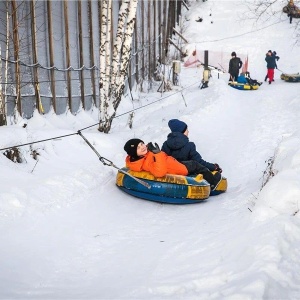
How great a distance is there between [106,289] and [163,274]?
54 centimetres

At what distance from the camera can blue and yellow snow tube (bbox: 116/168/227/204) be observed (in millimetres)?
5891

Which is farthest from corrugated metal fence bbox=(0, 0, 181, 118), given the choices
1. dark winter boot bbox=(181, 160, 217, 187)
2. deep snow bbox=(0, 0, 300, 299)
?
dark winter boot bbox=(181, 160, 217, 187)

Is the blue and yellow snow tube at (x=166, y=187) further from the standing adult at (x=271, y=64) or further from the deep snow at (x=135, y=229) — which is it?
the standing adult at (x=271, y=64)

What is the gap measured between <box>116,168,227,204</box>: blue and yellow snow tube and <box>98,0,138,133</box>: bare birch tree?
3.56 m

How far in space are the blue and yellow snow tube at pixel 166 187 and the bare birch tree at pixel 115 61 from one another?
3555mm

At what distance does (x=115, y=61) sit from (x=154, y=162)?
405 centimetres

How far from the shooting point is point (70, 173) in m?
6.28

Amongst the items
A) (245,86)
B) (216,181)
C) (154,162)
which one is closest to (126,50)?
(154,162)

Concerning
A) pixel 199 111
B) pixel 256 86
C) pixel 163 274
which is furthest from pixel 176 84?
pixel 163 274

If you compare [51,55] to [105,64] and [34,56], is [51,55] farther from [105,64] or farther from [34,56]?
[105,64]

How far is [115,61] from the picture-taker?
916 centimetres

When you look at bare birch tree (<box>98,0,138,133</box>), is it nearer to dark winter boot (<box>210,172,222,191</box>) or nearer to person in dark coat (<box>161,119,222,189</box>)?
person in dark coat (<box>161,119,222,189</box>)

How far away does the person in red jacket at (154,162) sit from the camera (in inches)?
234

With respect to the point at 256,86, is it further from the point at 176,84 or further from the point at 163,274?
the point at 163,274
